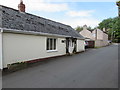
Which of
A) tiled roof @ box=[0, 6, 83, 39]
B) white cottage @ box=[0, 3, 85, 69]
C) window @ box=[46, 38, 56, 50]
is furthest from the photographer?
window @ box=[46, 38, 56, 50]

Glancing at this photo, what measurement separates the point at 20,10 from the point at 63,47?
6.94 m

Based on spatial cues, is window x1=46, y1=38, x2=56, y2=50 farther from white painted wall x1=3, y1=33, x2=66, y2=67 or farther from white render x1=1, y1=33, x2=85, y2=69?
white painted wall x1=3, y1=33, x2=66, y2=67

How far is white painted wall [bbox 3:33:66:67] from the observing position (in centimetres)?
634

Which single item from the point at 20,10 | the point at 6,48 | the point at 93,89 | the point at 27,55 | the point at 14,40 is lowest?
the point at 93,89

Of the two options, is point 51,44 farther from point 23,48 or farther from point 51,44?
point 23,48

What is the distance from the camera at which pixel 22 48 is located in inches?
287

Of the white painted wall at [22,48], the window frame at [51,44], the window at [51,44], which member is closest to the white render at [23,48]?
the white painted wall at [22,48]

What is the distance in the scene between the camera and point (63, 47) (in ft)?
40.0

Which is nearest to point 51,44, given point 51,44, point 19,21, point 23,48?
point 51,44

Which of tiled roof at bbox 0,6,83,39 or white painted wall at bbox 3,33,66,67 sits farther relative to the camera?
tiled roof at bbox 0,6,83,39

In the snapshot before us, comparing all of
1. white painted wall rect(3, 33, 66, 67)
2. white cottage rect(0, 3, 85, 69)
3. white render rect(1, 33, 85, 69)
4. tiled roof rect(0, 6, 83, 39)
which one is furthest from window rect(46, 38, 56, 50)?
tiled roof rect(0, 6, 83, 39)

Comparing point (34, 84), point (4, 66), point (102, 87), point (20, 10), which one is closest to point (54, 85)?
point (34, 84)

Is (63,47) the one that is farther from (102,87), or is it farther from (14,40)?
(102,87)

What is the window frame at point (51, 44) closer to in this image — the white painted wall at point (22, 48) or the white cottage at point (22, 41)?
the white cottage at point (22, 41)
